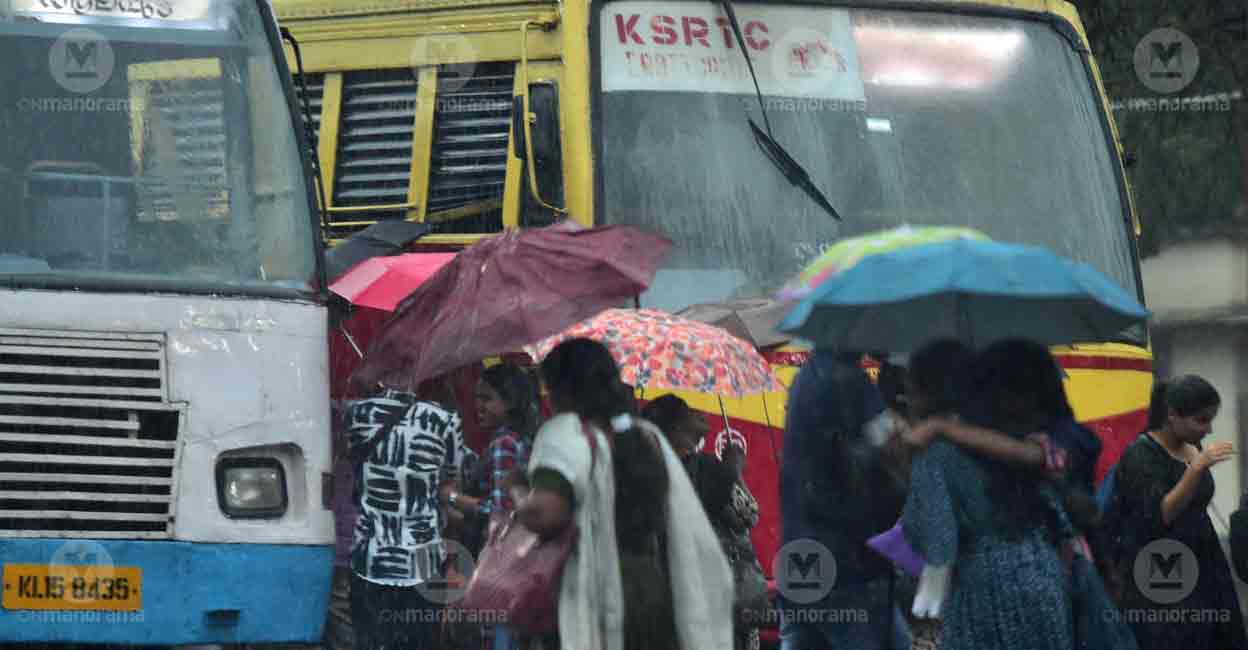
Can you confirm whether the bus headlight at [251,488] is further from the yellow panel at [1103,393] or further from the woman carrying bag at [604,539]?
the yellow panel at [1103,393]

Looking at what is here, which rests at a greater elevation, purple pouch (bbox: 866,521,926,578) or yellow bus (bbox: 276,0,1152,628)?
yellow bus (bbox: 276,0,1152,628)

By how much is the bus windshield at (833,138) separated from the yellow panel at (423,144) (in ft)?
2.80

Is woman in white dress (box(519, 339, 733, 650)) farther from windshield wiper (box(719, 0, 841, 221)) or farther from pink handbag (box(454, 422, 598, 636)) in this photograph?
windshield wiper (box(719, 0, 841, 221))

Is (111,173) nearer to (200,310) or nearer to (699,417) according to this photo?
(200,310)

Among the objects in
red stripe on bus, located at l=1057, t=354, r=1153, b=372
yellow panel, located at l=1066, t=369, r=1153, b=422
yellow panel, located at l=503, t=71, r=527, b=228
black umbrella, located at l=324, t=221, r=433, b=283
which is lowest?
yellow panel, located at l=1066, t=369, r=1153, b=422

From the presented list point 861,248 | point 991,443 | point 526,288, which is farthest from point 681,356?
point 991,443

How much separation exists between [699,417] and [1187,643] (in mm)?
1953

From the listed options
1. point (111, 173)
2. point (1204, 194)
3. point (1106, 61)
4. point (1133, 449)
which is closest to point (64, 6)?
point (111, 173)

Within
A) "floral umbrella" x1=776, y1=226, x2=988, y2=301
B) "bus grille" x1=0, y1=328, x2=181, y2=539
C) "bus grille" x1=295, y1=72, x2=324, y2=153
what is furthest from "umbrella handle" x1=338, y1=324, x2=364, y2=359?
"floral umbrella" x1=776, y1=226, x2=988, y2=301

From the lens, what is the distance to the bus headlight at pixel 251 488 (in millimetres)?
8531

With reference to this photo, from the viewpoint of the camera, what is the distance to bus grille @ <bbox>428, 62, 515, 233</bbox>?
10.6m

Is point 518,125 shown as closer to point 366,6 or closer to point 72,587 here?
point 366,6

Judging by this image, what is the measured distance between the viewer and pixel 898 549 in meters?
7.41

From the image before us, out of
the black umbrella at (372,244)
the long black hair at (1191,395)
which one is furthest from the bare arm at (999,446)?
the black umbrella at (372,244)
